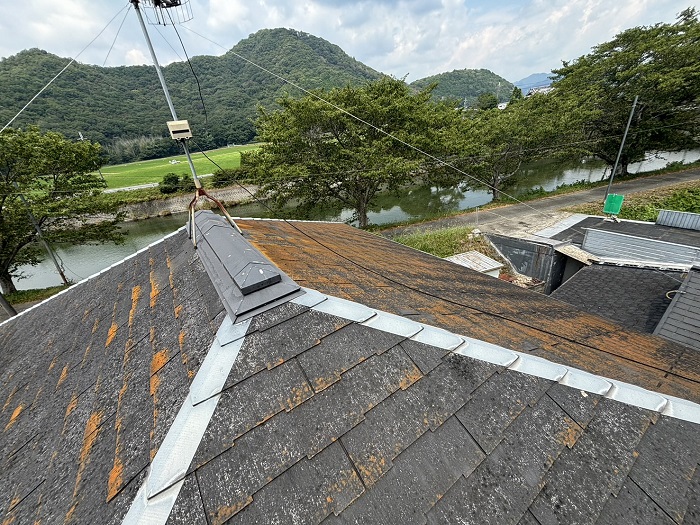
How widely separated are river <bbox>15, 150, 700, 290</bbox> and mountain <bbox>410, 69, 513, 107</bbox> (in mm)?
126376

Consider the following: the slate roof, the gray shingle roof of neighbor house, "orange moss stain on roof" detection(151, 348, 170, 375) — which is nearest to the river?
the slate roof

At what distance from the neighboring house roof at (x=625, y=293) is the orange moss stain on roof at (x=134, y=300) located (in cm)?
884

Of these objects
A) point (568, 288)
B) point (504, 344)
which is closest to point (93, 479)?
point (504, 344)

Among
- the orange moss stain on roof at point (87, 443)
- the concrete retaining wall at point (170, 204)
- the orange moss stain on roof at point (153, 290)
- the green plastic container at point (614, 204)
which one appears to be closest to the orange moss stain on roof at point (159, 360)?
the orange moss stain on roof at point (87, 443)

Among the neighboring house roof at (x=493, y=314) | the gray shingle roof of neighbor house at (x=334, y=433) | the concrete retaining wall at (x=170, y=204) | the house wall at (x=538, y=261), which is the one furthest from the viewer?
the concrete retaining wall at (x=170, y=204)

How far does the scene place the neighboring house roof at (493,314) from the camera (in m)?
2.41

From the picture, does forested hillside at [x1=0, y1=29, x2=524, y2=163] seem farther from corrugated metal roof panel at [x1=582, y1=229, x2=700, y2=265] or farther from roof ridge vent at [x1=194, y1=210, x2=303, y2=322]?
roof ridge vent at [x1=194, y1=210, x2=303, y2=322]

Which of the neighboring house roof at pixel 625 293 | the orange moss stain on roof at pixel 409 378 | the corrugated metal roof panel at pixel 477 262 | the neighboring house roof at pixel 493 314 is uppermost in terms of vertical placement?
the orange moss stain on roof at pixel 409 378

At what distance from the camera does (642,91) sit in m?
19.1

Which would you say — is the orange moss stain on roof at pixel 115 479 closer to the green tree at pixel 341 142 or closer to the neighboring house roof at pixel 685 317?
the neighboring house roof at pixel 685 317

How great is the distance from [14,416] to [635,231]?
56.8 ft

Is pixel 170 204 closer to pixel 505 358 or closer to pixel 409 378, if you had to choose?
pixel 409 378

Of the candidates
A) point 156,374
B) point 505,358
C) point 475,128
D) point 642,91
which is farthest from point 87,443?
point 642,91

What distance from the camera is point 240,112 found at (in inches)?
2798
